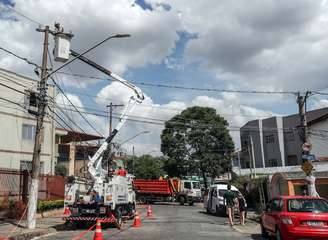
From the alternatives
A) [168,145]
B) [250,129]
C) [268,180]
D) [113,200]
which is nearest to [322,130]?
[268,180]

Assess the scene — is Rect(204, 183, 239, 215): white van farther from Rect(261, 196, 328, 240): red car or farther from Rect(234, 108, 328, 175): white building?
Rect(234, 108, 328, 175): white building

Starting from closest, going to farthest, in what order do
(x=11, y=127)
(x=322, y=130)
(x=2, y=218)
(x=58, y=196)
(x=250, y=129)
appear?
1. (x=2, y=218)
2. (x=58, y=196)
3. (x=11, y=127)
4. (x=322, y=130)
5. (x=250, y=129)

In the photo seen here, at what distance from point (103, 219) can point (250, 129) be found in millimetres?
50355

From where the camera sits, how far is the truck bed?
44938 millimetres

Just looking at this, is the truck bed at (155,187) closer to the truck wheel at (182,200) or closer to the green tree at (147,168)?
the truck wheel at (182,200)

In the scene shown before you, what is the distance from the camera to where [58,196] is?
31000 mm

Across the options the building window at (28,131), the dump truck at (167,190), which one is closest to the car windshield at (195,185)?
the dump truck at (167,190)

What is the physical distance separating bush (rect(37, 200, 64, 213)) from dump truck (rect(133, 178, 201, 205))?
1654 centimetres

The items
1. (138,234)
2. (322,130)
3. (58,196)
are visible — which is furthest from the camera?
(322,130)

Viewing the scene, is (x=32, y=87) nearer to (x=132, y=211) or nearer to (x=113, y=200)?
(x=132, y=211)

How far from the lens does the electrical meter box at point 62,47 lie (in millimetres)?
19250

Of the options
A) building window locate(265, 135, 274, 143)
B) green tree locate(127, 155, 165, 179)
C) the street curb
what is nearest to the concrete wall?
building window locate(265, 135, 274, 143)

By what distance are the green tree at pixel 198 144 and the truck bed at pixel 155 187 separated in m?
8.06

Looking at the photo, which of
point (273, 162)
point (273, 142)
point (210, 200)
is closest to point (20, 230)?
point (210, 200)
